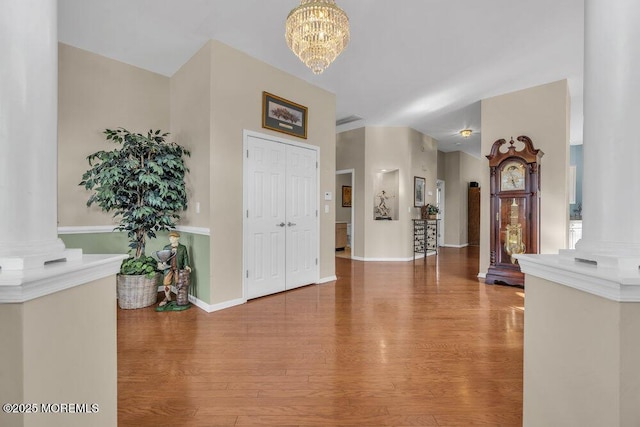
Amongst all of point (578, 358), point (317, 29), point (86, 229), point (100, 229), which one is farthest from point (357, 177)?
point (578, 358)

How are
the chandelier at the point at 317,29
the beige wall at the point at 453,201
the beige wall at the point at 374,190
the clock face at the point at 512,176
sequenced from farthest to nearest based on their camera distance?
the beige wall at the point at 453,201, the beige wall at the point at 374,190, the clock face at the point at 512,176, the chandelier at the point at 317,29

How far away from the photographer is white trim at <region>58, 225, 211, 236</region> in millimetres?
3268

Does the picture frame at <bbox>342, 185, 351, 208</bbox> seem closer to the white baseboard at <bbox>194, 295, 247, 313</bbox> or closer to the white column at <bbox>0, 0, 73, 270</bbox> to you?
the white baseboard at <bbox>194, 295, 247, 313</bbox>

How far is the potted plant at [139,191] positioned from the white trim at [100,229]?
0.20 metres

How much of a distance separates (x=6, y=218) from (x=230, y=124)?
8.34 feet

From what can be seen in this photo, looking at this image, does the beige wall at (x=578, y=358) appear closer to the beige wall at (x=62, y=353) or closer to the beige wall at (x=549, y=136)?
the beige wall at (x=62, y=353)

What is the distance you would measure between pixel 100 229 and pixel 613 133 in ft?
14.8

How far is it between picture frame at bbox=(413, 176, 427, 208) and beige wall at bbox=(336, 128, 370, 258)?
1.22m

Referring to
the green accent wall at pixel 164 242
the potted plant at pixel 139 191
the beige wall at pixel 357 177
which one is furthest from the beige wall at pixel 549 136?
the potted plant at pixel 139 191

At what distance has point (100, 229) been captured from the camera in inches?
141

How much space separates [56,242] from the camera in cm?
112

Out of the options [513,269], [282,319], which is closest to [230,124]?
[282,319]

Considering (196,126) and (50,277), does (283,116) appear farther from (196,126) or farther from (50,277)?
(50,277)

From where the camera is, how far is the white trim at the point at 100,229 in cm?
327
